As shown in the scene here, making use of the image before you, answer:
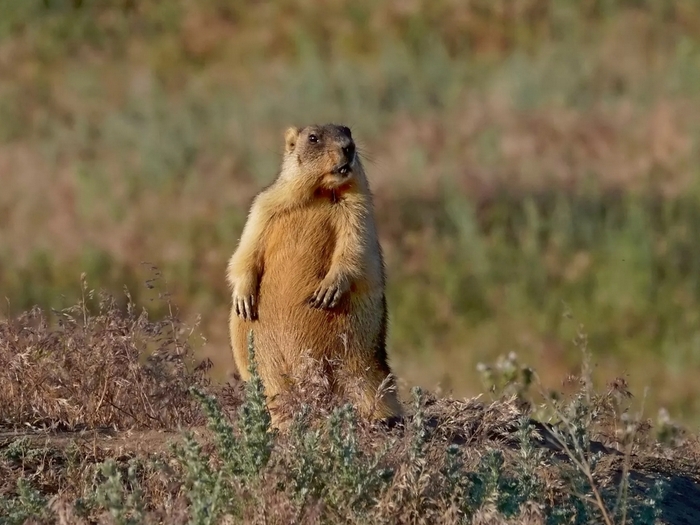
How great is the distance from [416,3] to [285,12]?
2.78 m

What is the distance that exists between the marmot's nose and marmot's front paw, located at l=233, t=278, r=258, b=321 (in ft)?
2.66

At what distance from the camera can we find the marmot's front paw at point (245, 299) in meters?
6.17

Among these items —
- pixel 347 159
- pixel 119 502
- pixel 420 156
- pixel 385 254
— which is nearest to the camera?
pixel 119 502

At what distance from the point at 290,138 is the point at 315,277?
1.01m

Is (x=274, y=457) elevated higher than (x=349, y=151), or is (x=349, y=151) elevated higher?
(x=349, y=151)

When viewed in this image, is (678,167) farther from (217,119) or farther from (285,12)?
(285,12)

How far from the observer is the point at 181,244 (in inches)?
653

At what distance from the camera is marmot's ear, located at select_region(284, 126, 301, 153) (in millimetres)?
6777

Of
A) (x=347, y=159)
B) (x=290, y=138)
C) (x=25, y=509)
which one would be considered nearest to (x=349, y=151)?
(x=347, y=159)

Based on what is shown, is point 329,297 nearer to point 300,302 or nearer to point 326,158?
point 300,302

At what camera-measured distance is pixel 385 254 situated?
15.8 m

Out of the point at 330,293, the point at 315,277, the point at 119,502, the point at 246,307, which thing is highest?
the point at 315,277

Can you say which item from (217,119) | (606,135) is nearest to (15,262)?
(217,119)

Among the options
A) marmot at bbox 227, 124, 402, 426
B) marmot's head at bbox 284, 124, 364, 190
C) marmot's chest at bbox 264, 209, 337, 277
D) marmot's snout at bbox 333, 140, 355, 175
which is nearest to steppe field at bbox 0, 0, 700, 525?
marmot at bbox 227, 124, 402, 426
